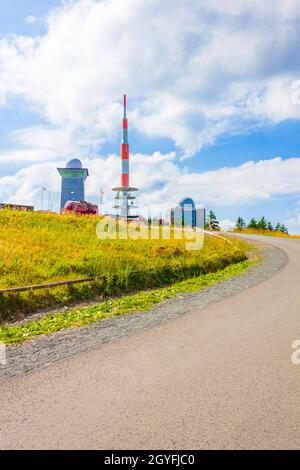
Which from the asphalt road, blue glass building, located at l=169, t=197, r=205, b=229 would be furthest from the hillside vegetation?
blue glass building, located at l=169, t=197, r=205, b=229

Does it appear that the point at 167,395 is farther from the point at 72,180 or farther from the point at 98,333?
the point at 72,180

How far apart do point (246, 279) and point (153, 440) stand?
1329 cm

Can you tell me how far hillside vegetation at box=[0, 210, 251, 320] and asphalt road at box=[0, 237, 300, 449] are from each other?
7702mm

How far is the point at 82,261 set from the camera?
65.0ft

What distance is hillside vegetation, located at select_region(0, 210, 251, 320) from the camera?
15982 millimetres

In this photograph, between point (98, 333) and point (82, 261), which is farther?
point (82, 261)

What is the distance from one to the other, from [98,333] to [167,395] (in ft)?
13.3

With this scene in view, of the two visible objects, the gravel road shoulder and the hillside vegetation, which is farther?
the hillside vegetation

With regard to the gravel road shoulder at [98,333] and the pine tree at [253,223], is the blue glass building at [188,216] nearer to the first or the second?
the pine tree at [253,223]

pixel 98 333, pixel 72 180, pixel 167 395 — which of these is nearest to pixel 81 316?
pixel 98 333

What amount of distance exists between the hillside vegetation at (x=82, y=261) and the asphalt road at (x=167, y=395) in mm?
7702

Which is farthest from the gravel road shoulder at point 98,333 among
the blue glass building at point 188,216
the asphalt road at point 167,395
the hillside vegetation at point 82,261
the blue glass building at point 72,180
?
the blue glass building at point 72,180

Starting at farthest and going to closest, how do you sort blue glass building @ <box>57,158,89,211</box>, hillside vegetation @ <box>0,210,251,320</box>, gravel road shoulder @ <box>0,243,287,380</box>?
blue glass building @ <box>57,158,89,211</box> < hillside vegetation @ <box>0,210,251,320</box> < gravel road shoulder @ <box>0,243,287,380</box>

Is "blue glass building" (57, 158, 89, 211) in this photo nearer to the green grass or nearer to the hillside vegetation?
the hillside vegetation
